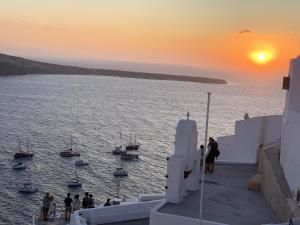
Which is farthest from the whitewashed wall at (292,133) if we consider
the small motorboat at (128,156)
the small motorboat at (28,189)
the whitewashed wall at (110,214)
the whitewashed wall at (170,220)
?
the small motorboat at (128,156)

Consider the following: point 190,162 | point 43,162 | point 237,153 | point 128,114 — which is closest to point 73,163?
point 43,162

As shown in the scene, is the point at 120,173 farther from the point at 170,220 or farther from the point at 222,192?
the point at 170,220

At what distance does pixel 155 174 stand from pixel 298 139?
128ft

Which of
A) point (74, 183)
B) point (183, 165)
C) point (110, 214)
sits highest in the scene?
point (183, 165)

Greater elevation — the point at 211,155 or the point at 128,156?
the point at 211,155

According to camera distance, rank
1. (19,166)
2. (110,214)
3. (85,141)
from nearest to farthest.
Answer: (110,214) < (19,166) < (85,141)

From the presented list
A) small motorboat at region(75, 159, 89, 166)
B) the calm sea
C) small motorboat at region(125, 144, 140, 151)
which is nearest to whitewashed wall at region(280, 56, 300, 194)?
the calm sea

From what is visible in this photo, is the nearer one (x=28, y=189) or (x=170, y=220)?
(x=170, y=220)

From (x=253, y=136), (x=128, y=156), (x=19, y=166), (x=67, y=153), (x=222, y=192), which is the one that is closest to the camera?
(x=222, y=192)

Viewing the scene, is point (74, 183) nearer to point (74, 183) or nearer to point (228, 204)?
point (74, 183)

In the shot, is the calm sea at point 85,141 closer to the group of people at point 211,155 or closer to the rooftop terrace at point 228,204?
the group of people at point 211,155

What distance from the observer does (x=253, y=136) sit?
A: 17.6 meters

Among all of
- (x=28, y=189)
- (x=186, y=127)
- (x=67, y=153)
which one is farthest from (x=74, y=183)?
(x=186, y=127)

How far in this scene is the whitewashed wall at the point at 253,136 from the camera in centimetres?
1747
